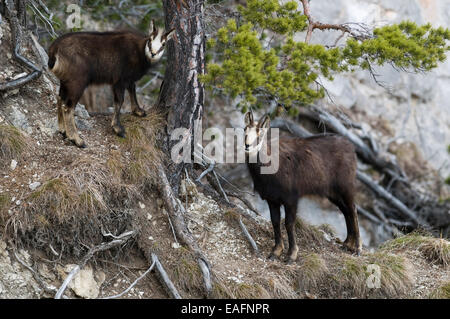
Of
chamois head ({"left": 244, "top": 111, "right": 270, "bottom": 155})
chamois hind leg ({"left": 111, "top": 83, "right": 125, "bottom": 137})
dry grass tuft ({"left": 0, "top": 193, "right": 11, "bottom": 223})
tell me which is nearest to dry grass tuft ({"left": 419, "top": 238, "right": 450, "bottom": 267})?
chamois head ({"left": 244, "top": 111, "right": 270, "bottom": 155})

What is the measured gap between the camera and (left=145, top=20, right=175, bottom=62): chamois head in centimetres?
734

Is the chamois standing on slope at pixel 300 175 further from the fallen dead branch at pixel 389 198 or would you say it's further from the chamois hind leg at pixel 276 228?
the fallen dead branch at pixel 389 198

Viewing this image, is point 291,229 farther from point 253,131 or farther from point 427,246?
point 427,246

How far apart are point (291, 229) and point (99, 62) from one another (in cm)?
323

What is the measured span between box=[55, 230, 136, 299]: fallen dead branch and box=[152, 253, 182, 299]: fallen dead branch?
39 cm

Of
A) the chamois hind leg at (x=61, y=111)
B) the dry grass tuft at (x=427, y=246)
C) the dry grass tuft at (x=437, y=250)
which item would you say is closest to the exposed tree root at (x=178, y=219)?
the chamois hind leg at (x=61, y=111)

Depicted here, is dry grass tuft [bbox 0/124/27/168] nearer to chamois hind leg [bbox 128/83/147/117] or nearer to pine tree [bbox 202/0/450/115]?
chamois hind leg [bbox 128/83/147/117]

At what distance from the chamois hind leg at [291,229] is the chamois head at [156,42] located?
257 centimetres

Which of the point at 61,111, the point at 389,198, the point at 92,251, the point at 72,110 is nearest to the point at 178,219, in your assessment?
the point at 92,251

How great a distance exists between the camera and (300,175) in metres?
7.43

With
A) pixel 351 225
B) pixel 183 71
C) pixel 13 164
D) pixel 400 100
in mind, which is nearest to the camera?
pixel 13 164

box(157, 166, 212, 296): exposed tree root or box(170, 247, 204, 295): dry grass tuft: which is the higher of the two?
box(157, 166, 212, 296): exposed tree root

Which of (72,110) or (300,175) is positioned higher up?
(72,110)

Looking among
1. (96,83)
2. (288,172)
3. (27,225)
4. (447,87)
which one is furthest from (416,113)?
(27,225)
